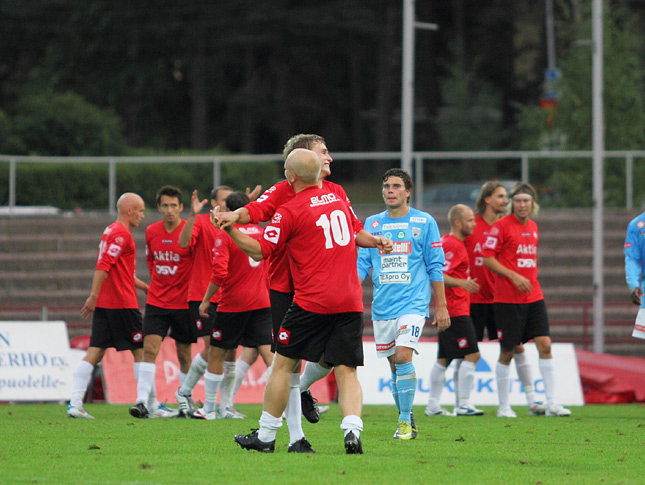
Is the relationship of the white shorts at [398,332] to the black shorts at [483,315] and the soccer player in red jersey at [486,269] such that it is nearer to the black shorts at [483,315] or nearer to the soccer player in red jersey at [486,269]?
the soccer player in red jersey at [486,269]

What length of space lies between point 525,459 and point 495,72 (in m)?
43.0

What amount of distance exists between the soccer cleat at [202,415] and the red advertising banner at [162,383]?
122 inches

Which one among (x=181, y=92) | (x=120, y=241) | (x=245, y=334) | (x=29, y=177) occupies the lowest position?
(x=245, y=334)

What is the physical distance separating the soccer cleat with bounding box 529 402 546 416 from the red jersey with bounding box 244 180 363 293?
5283 mm

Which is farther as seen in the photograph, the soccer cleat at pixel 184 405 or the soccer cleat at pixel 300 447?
the soccer cleat at pixel 184 405

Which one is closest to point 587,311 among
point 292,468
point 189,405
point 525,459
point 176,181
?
point 176,181

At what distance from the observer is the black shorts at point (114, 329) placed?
1190 centimetres

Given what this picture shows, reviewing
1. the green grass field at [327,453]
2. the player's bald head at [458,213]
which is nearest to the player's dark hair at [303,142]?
the green grass field at [327,453]

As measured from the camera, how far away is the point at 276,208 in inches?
311

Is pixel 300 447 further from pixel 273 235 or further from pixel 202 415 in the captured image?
pixel 202 415

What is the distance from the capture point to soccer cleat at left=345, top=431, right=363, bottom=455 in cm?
776

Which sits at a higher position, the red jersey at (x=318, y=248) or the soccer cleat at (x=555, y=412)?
the red jersey at (x=318, y=248)

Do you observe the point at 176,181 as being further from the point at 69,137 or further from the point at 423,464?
the point at 423,464

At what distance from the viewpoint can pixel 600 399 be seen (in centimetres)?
1559
